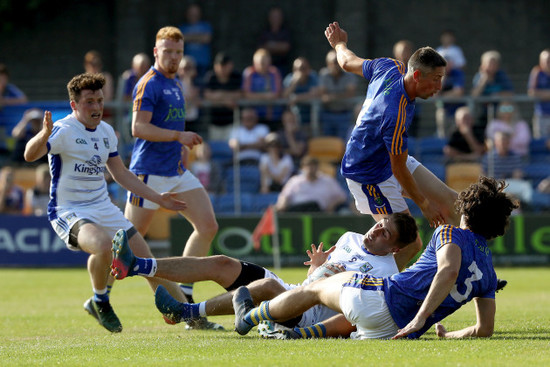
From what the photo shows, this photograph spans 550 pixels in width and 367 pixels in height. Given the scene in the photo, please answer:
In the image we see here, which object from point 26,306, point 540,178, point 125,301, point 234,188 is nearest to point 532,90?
point 540,178

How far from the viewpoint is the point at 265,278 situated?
7.83 meters

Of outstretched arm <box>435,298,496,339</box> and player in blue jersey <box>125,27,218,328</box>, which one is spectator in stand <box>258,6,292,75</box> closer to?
player in blue jersey <box>125,27,218,328</box>

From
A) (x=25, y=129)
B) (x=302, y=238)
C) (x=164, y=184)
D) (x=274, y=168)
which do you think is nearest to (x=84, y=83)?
(x=164, y=184)

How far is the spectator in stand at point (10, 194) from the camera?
684 inches

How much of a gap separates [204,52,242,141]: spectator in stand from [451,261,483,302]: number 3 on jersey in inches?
444

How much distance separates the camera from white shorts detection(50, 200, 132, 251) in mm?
8641

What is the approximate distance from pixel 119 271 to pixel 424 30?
1768cm

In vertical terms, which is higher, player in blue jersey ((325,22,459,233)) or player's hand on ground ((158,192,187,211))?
player in blue jersey ((325,22,459,233))

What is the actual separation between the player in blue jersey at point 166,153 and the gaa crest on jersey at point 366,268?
Answer: 8.40 ft

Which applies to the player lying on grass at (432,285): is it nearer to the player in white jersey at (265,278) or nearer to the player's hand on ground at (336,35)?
the player in white jersey at (265,278)

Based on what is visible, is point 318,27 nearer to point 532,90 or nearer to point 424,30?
point 424,30

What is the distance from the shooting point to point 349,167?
8.48 m

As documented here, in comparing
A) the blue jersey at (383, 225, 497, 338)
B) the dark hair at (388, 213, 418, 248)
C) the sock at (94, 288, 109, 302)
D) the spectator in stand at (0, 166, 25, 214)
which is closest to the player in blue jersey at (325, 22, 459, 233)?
the dark hair at (388, 213, 418, 248)

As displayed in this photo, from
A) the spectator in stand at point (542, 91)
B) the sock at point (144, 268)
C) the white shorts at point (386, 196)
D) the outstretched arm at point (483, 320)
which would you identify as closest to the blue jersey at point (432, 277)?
the outstretched arm at point (483, 320)
